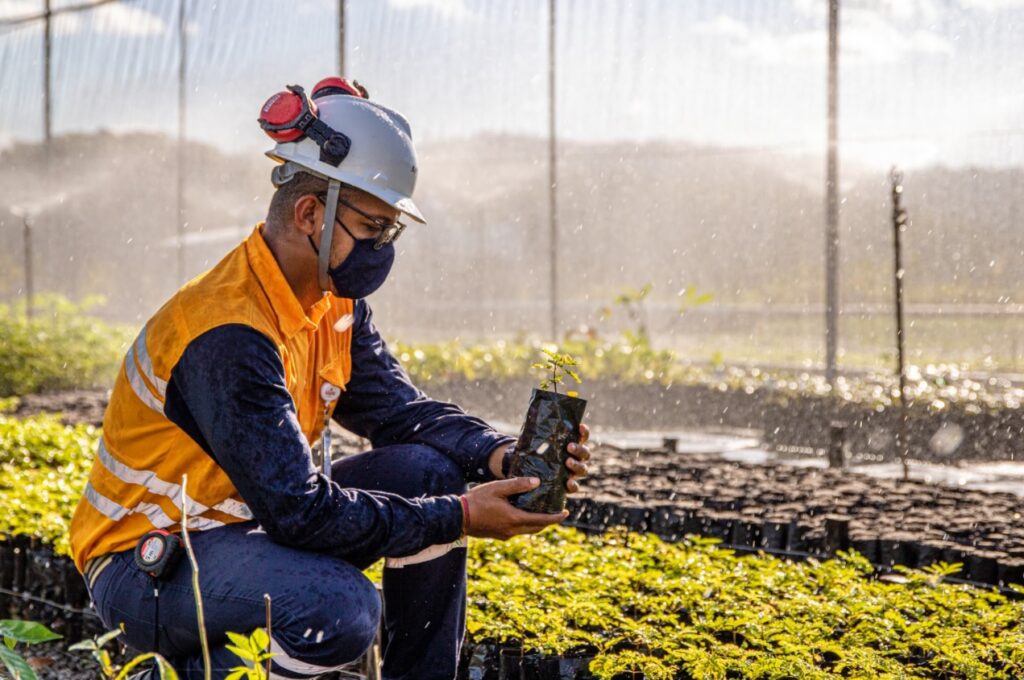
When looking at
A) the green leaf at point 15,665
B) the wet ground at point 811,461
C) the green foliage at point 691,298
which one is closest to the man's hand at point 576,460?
the green leaf at point 15,665

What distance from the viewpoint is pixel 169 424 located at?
97.0 inches

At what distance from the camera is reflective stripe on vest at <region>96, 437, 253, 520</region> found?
2479mm

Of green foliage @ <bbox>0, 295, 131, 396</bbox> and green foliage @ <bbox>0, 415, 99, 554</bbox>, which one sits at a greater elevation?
green foliage @ <bbox>0, 295, 131, 396</bbox>

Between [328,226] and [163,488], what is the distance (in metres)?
0.66

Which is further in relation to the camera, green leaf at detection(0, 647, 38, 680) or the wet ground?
the wet ground

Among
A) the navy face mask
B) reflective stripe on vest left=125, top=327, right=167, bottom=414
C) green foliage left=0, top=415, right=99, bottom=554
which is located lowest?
green foliage left=0, top=415, right=99, bottom=554

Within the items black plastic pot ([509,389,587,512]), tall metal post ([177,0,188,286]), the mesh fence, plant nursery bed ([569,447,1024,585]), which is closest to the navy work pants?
black plastic pot ([509,389,587,512])

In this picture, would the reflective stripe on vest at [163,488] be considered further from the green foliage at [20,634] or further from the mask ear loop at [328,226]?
the green foliage at [20,634]

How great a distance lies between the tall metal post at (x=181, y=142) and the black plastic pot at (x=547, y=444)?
30.9 feet

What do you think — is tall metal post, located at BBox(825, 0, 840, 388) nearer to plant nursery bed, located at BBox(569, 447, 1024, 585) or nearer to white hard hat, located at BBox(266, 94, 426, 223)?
plant nursery bed, located at BBox(569, 447, 1024, 585)

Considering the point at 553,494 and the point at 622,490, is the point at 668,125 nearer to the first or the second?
the point at 622,490

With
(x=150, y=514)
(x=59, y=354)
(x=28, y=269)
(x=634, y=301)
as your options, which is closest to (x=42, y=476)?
(x=150, y=514)

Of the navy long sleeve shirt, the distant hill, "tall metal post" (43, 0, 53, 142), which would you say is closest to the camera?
the navy long sleeve shirt

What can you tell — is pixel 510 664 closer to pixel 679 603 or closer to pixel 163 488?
pixel 679 603
